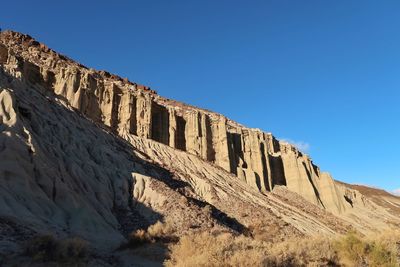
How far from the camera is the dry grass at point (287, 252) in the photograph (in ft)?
39.9

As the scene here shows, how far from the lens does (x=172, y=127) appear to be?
5528 cm

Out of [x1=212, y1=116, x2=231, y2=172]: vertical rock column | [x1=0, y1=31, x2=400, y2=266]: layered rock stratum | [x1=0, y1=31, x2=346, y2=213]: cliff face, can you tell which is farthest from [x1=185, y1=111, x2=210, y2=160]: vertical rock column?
[x1=212, y1=116, x2=231, y2=172]: vertical rock column

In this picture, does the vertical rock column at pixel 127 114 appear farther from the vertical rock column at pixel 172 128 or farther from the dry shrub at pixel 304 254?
the dry shrub at pixel 304 254

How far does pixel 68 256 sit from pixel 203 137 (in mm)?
46340

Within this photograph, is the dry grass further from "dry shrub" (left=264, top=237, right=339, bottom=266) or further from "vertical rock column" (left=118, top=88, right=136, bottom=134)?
"vertical rock column" (left=118, top=88, right=136, bottom=134)

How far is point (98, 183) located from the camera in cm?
2475

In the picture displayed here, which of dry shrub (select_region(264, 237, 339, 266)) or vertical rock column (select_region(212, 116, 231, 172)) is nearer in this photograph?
dry shrub (select_region(264, 237, 339, 266))

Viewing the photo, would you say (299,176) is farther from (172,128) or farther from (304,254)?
(304,254)

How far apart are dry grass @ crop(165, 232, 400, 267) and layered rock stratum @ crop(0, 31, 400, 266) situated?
14.7 ft

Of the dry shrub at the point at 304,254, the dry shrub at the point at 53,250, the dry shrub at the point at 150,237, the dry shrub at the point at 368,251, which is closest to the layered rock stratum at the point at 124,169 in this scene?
the dry shrub at the point at 53,250

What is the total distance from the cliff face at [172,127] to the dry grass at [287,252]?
27.1 m

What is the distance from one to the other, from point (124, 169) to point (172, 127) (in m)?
25.0

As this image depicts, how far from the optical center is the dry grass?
12.2m

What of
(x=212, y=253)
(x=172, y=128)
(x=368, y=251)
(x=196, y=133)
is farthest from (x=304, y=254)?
(x=196, y=133)
